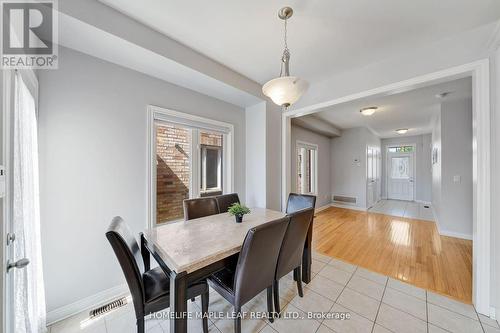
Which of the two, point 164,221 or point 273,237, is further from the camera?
point 164,221

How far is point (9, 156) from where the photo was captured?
0.97m

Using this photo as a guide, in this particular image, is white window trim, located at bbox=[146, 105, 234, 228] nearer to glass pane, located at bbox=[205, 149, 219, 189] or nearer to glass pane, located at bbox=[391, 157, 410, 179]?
glass pane, located at bbox=[205, 149, 219, 189]

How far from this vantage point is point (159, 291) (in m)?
1.30

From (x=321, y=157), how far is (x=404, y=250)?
132 inches

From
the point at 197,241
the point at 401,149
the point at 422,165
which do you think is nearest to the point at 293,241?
the point at 197,241

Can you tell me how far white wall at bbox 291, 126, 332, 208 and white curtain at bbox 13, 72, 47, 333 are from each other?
14.1 ft

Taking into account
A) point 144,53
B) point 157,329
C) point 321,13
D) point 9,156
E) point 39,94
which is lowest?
point 157,329

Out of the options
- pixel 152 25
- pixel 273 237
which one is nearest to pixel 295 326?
pixel 273 237

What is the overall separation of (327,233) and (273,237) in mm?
2882

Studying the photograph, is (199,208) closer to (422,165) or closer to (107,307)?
(107,307)

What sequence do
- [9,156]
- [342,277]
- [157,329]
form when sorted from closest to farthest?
1. [9,156]
2. [157,329]
3. [342,277]

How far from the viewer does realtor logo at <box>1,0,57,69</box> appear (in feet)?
3.24

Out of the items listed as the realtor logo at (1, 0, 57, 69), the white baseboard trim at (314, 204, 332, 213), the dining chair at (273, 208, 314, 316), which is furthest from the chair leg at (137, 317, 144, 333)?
the white baseboard trim at (314, 204, 332, 213)

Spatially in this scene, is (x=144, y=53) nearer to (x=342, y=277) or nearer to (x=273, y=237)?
(x=273, y=237)
